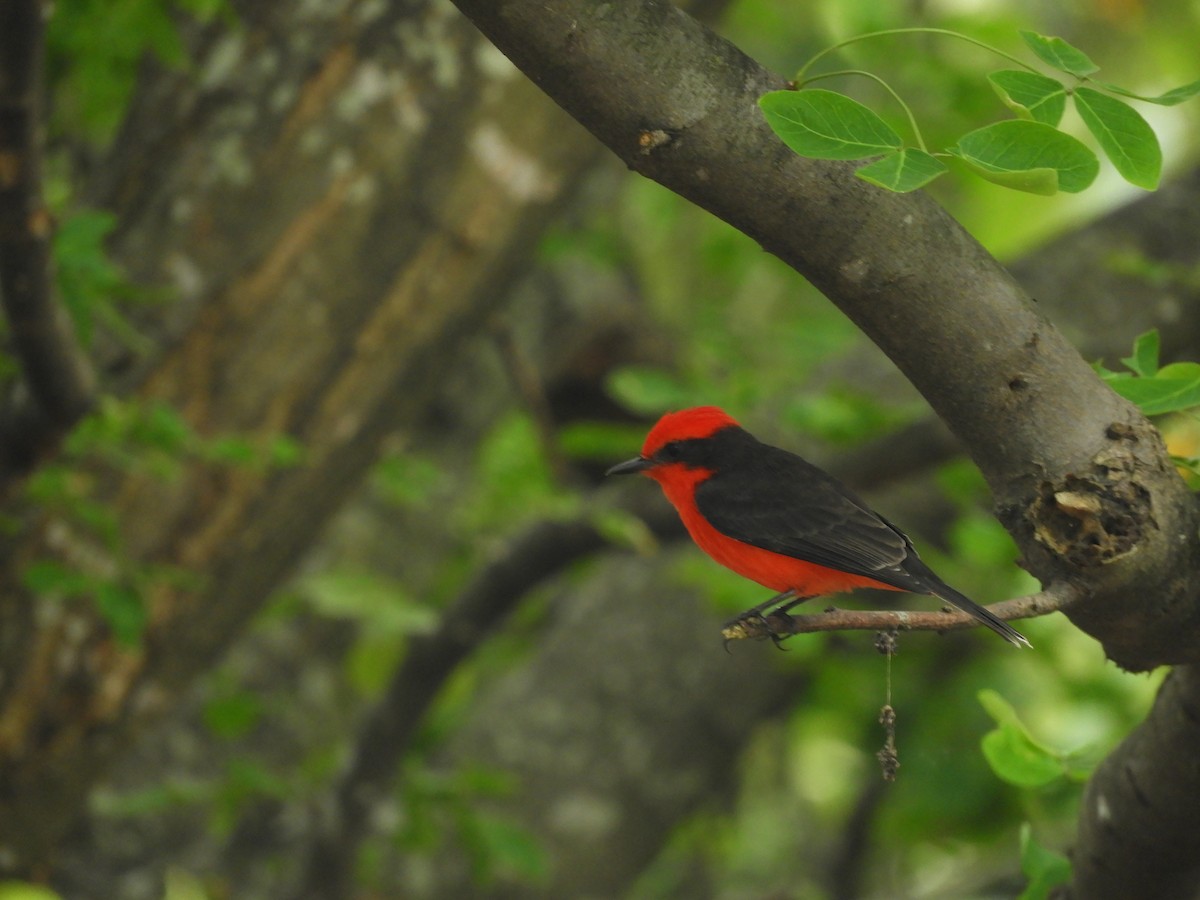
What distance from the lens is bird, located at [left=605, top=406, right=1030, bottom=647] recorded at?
265 cm

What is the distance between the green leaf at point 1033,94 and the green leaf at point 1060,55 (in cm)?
3

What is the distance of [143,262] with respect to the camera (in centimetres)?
388

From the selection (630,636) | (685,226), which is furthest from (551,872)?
(685,226)

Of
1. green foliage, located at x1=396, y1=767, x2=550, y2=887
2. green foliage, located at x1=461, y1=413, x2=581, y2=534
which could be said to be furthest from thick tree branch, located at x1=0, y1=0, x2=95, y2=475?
green foliage, located at x1=461, y1=413, x2=581, y2=534

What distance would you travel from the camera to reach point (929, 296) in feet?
6.32

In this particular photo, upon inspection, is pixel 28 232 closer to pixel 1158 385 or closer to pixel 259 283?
pixel 259 283

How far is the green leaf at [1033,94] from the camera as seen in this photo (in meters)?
1.84

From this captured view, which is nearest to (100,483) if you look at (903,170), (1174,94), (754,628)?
(754,628)

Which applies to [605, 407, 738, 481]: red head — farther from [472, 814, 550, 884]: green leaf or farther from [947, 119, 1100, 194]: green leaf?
[472, 814, 550, 884]: green leaf

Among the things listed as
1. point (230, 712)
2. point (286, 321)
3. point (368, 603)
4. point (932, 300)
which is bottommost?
point (230, 712)

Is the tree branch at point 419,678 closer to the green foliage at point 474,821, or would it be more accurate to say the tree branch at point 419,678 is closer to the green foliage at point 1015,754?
the green foliage at point 474,821

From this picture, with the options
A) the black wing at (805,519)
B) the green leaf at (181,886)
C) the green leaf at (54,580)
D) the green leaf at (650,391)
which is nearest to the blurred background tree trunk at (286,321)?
the green leaf at (54,580)

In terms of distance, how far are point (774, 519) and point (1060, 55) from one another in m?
1.18

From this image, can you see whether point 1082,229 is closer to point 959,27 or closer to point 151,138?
point 959,27
